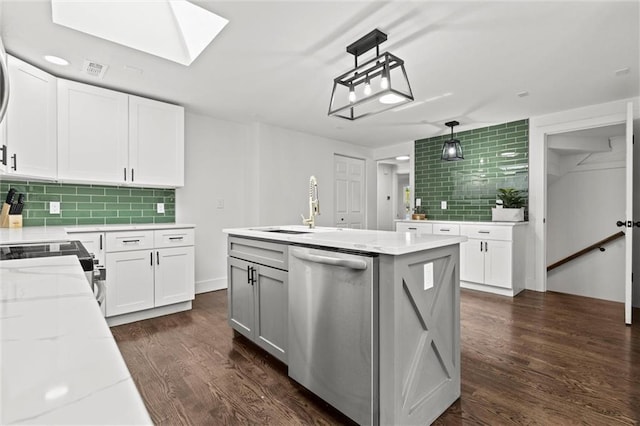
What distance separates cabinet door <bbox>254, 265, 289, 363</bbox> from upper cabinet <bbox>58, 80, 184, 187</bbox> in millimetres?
1950

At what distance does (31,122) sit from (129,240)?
1249 mm

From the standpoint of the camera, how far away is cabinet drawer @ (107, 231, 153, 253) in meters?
2.93

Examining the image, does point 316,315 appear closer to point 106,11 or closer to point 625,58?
point 106,11

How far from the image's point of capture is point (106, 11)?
228 centimetres

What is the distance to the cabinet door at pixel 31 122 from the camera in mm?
2531

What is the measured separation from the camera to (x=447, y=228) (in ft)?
14.7

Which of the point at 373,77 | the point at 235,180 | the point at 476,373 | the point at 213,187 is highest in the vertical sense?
the point at 373,77

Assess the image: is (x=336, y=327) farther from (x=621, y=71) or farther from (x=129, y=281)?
(x=621, y=71)

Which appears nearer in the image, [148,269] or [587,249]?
[148,269]

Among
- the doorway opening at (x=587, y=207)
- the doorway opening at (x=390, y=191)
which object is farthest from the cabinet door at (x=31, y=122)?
the doorway opening at (x=390, y=191)

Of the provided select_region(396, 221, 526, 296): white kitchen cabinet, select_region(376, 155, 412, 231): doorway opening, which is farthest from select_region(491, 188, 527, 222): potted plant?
select_region(376, 155, 412, 231): doorway opening

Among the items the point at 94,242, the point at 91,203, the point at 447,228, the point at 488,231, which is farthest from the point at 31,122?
the point at 488,231

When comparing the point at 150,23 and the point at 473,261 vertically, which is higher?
the point at 150,23

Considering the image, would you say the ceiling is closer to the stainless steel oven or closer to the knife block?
the knife block
